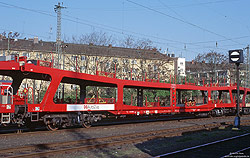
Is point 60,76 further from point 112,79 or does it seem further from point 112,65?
point 112,65

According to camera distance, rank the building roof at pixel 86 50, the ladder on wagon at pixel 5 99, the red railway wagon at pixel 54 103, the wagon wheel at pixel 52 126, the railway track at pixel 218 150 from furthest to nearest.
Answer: the building roof at pixel 86 50
the wagon wheel at pixel 52 126
the red railway wagon at pixel 54 103
the ladder on wagon at pixel 5 99
the railway track at pixel 218 150

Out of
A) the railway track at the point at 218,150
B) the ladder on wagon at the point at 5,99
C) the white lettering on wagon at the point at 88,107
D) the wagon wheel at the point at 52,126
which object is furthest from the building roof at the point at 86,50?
the railway track at the point at 218,150

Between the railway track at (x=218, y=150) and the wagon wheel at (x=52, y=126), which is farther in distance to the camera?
the wagon wheel at (x=52, y=126)

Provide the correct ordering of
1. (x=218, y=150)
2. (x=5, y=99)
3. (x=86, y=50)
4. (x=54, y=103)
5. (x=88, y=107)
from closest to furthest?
(x=218, y=150)
(x=5, y=99)
(x=54, y=103)
(x=88, y=107)
(x=86, y=50)

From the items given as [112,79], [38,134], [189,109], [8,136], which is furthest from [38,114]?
[189,109]

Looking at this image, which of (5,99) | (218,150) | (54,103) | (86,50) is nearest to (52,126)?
(54,103)

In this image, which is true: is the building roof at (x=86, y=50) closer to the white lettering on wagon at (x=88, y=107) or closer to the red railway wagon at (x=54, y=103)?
the red railway wagon at (x=54, y=103)

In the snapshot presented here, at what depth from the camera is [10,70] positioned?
14.4m

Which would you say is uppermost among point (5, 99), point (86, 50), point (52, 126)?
point (86, 50)

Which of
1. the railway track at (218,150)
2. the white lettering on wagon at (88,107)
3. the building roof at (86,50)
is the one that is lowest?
the railway track at (218,150)

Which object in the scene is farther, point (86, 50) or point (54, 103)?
point (86, 50)

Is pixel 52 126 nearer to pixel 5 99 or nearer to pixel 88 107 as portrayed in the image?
pixel 88 107

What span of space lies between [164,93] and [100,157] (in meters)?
28.3

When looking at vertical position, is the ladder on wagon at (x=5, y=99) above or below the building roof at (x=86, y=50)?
below
